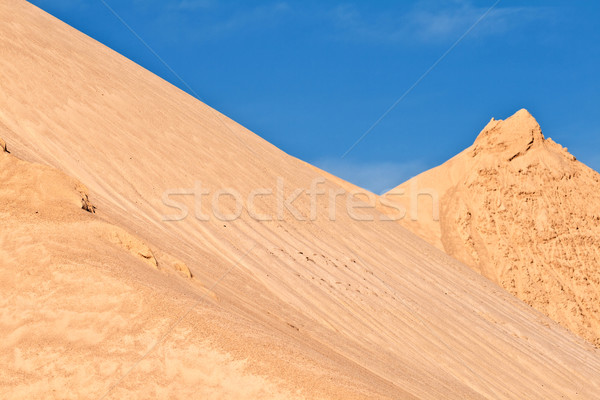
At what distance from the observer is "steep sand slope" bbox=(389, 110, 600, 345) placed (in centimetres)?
1980

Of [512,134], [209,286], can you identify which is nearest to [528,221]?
[512,134]

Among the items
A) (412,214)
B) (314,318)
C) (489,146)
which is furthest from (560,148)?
(314,318)

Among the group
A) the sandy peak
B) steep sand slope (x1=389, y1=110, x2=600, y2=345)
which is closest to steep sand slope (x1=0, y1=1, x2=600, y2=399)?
steep sand slope (x1=389, y1=110, x2=600, y2=345)

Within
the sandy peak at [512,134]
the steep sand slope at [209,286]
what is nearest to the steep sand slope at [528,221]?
→ the sandy peak at [512,134]

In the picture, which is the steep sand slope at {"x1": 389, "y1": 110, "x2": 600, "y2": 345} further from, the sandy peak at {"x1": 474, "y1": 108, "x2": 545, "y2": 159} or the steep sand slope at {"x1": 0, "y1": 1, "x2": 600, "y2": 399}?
the steep sand slope at {"x1": 0, "y1": 1, "x2": 600, "y2": 399}

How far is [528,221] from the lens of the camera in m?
20.7

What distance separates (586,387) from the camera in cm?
1346

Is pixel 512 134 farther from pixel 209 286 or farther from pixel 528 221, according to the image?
pixel 209 286

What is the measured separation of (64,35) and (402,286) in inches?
449

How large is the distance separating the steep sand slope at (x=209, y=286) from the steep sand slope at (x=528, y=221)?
190 cm

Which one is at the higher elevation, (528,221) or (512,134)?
(512,134)

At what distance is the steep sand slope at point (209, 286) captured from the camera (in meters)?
5.20

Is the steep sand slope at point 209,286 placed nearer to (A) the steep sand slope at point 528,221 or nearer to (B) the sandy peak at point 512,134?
(A) the steep sand slope at point 528,221

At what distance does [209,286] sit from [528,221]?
15179 mm
